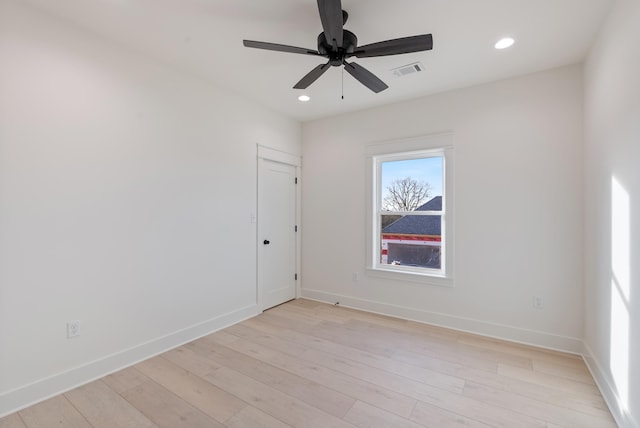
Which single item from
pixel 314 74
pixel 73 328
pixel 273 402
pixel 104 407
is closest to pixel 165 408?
pixel 104 407

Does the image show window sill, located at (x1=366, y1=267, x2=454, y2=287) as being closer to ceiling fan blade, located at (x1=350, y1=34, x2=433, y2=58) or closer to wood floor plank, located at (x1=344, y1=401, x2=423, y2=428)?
wood floor plank, located at (x1=344, y1=401, x2=423, y2=428)

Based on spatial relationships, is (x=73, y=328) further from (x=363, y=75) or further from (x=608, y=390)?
(x=608, y=390)

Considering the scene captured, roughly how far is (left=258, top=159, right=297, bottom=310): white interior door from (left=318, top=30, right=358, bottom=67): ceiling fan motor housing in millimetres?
2019

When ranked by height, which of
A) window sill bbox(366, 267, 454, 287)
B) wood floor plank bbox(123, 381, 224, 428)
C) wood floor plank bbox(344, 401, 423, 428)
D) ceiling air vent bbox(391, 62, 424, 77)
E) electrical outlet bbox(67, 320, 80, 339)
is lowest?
wood floor plank bbox(123, 381, 224, 428)

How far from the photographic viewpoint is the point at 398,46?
1968 mm

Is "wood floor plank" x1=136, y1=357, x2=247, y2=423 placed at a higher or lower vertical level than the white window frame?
lower

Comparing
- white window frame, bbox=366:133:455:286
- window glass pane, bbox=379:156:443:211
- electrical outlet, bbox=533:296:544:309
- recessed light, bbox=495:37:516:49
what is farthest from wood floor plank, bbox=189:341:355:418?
recessed light, bbox=495:37:516:49

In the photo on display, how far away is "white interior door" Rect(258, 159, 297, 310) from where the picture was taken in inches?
156

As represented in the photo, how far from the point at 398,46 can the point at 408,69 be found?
1.07 meters

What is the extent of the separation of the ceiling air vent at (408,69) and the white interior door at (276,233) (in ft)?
6.59

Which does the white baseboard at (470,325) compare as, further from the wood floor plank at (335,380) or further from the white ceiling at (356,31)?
the white ceiling at (356,31)

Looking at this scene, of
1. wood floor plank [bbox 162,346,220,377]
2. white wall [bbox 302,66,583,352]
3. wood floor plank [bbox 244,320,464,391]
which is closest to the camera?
wood floor plank [bbox 244,320,464,391]

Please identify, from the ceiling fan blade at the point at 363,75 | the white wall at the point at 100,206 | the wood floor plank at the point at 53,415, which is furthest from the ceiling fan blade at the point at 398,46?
the wood floor plank at the point at 53,415

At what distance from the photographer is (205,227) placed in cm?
325
